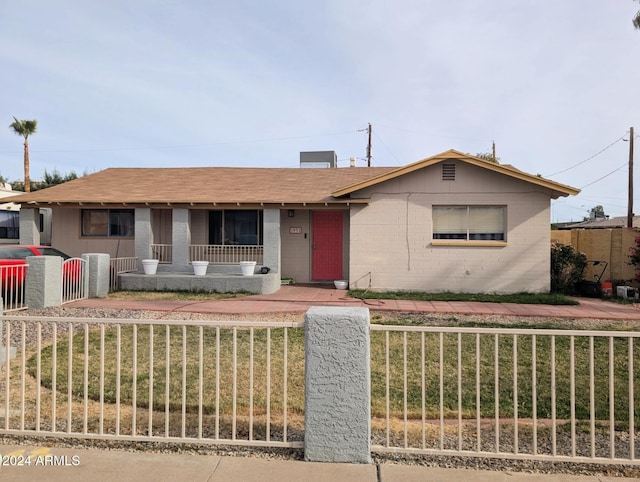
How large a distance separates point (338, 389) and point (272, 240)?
1105 centimetres

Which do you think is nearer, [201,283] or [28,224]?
[201,283]

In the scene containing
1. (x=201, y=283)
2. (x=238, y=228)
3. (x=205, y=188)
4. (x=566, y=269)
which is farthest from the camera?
(x=205, y=188)

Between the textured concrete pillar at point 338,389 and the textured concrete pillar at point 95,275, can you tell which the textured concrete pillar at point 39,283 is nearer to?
the textured concrete pillar at point 95,275

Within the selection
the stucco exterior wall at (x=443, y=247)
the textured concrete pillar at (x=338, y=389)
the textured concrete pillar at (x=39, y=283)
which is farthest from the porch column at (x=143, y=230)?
the textured concrete pillar at (x=338, y=389)

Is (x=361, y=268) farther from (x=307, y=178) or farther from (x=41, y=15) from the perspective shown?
(x=41, y=15)

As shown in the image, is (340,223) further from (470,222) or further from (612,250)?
(612,250)

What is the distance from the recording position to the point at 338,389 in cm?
322

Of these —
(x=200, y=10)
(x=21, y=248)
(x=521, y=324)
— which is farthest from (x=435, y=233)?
(x=21, y=248)

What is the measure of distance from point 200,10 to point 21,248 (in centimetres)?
763

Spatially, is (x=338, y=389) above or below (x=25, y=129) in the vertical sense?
below

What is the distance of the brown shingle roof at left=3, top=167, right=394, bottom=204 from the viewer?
47.6 feet

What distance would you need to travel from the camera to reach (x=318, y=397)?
3236 mm

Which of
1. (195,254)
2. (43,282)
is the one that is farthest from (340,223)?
(43,282)

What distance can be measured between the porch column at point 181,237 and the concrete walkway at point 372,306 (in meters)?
3.26
